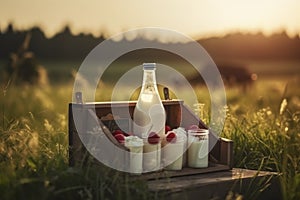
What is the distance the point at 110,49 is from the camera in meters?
3.27

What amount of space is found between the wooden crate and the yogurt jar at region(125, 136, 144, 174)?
0.11ft

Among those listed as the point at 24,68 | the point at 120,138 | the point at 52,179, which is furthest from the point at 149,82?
the point at 24,68

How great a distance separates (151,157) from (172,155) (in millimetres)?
112

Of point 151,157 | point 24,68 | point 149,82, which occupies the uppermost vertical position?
point 24,68

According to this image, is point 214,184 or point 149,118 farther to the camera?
point 149,118

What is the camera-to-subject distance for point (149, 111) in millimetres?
2887

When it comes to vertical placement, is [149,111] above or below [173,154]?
above

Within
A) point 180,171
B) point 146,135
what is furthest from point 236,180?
point 146,135

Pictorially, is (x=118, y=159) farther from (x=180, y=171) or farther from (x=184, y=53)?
(x=184, y=53)

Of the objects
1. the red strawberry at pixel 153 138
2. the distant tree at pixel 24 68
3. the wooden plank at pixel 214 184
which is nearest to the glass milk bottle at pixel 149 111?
the red strawberry at pixel 153 138

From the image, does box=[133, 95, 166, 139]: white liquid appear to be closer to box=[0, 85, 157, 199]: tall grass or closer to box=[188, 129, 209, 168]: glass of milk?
box=[188, 129, 209, 168]: glass of milk

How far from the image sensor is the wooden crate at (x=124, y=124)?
9.00 ft

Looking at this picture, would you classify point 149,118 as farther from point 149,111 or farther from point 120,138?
point 120,138

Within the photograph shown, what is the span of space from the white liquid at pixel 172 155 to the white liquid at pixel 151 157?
45mm
